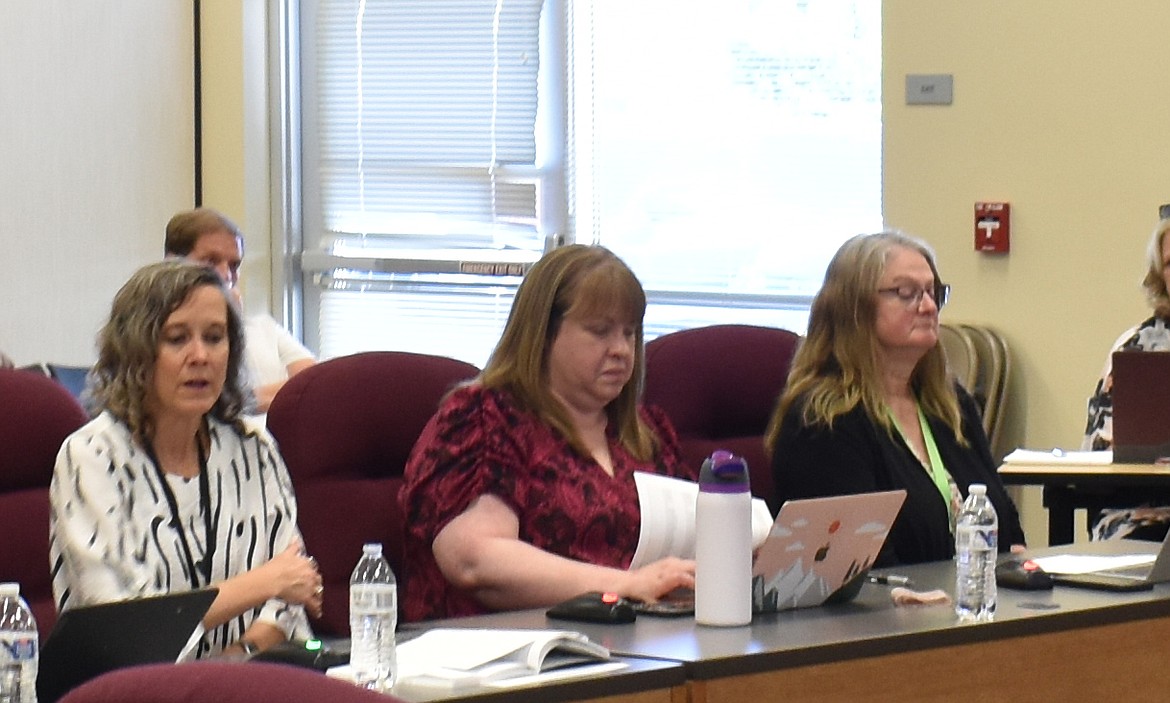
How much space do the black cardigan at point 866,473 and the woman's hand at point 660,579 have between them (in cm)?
59

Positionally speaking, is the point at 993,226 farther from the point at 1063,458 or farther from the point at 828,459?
the point at 828,459

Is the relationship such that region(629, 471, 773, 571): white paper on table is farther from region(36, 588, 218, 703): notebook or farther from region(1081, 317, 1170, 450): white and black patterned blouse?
region(1081, 317, 1170, 450): white and black patterned blouse

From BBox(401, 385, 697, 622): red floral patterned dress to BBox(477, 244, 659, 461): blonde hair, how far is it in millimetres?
28

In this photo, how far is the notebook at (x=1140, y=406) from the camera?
3910 mm

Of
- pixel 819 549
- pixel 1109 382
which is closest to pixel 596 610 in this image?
pixel 819 549

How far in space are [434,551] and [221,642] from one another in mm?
428

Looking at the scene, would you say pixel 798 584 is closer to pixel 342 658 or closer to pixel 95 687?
pixel 342 658

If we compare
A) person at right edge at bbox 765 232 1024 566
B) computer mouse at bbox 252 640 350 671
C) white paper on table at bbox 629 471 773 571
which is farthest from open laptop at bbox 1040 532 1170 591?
computer mouse at bbox 252 640 350 671

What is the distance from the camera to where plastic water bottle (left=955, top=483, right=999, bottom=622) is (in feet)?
8.68

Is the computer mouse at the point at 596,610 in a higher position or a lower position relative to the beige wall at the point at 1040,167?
lower

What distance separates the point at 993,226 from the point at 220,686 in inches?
171

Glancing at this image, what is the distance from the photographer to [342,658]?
2203 mm

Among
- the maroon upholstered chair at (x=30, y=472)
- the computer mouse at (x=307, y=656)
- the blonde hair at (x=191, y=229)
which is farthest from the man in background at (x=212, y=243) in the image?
the computer mouse at (x=307, y=656)

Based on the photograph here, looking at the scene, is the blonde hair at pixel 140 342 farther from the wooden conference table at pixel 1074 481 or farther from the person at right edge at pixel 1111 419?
the person at right edge at pixel 1111 419
